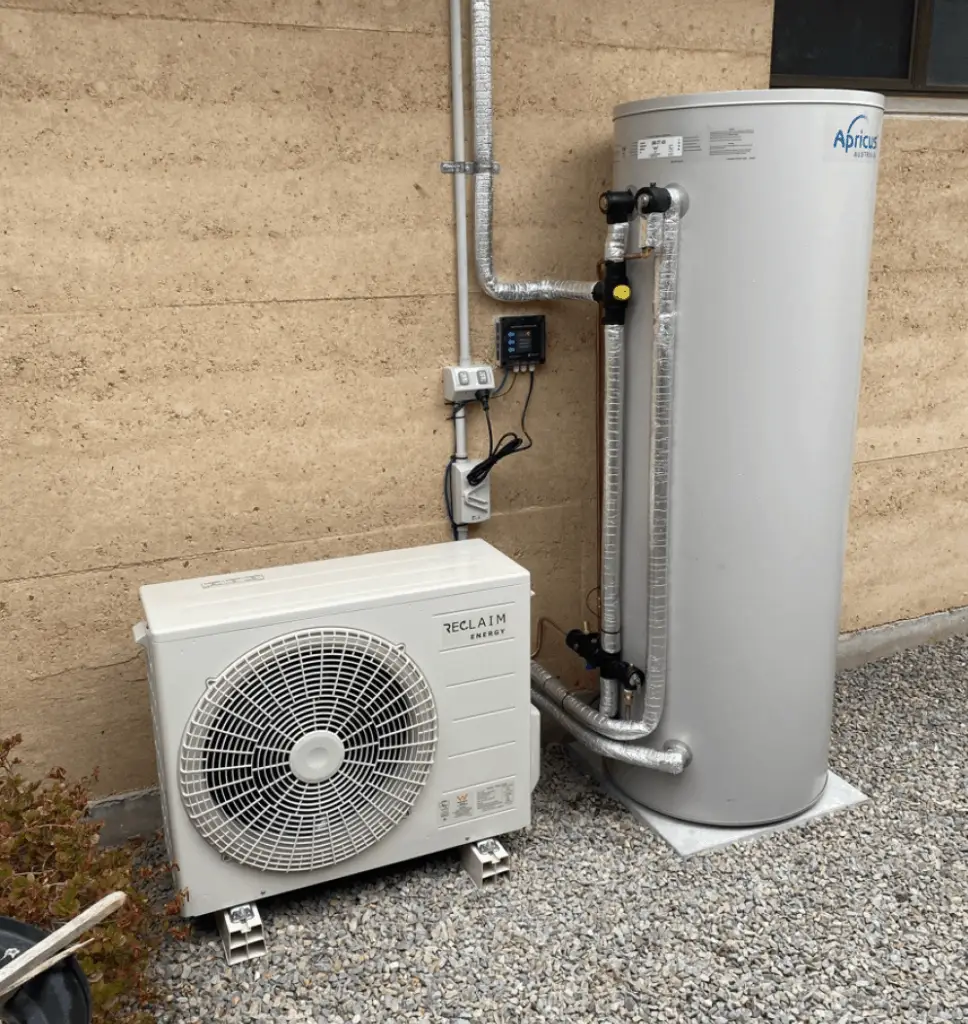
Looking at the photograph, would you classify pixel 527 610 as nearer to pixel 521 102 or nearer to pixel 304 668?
pixel 304 668

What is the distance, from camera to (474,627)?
1.99 meters

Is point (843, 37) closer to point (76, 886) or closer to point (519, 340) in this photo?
point (519, 340)

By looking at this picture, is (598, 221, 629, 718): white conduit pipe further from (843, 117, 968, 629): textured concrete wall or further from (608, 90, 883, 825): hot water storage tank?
(843, 117, 968, 629): textured concrete wall

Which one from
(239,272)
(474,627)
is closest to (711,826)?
(474,627)

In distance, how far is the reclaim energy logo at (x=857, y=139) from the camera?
189 centimetres

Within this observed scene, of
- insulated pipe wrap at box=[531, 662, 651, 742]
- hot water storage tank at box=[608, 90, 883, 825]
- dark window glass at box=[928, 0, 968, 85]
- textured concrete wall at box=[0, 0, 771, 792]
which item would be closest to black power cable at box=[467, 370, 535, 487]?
textured concrete wall at box=[0, 0, 771, 792]

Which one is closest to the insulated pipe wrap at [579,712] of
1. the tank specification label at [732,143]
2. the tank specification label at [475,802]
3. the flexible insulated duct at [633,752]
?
the flexible insulated duct at [633,752]

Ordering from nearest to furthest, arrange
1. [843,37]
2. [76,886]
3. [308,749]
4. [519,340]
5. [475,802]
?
1. [76,886]
2. [308,749]
3. [475,802]
4. [519,340]
5. [843,37]

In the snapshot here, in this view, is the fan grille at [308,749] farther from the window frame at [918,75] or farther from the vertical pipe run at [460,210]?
the window frame at [918,75]

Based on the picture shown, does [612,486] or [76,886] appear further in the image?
[612,486]

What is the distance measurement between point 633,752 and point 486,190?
1.34 metres

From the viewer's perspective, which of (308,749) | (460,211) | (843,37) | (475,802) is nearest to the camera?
(308,749)

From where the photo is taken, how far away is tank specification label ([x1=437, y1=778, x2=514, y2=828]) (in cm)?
207

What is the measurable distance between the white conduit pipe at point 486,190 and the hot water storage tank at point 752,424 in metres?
0.28
